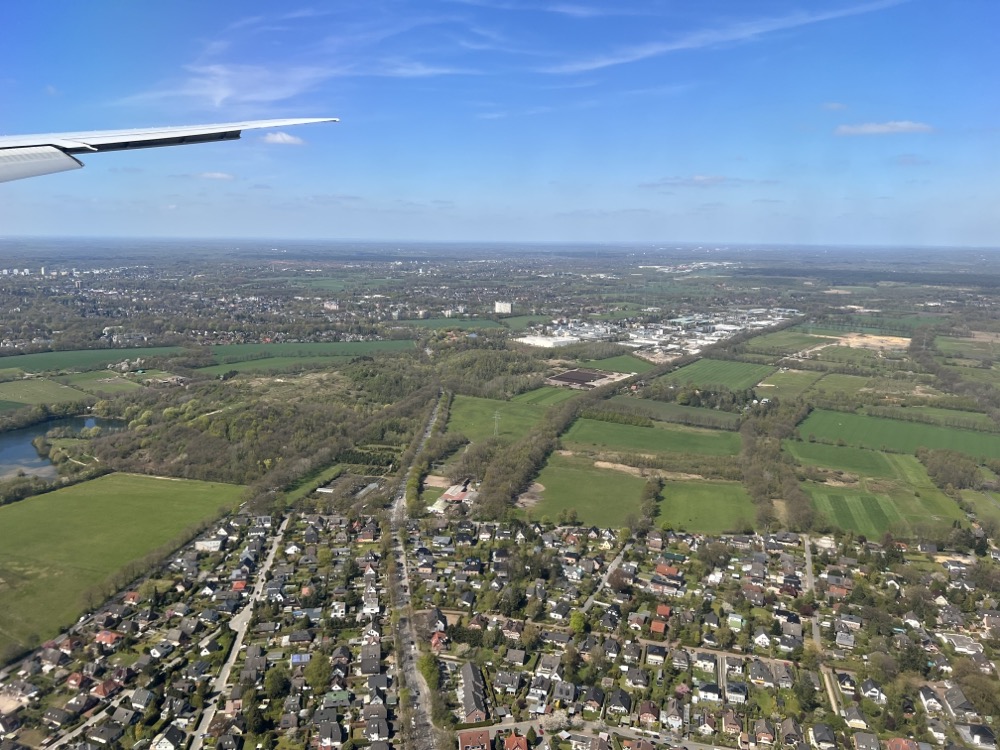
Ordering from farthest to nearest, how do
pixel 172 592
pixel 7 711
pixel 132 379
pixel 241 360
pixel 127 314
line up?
pixel 127 314 → pixel 241 360 → pixel 132 379 → pixel 172 592 → pixel 7 711

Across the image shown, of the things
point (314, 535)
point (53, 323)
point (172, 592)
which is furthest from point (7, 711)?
point (53, 323)

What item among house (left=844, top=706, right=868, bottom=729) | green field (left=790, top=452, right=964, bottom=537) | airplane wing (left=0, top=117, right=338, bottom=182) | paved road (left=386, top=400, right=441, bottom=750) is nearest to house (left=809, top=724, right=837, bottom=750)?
house (left=844, top=706, right=868, bottom=729)

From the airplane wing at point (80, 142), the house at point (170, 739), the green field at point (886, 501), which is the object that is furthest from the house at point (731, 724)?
the airplane wing at point (80, 142)

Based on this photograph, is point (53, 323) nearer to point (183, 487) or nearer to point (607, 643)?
point (183, 487)

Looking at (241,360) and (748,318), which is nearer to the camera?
(241,360)

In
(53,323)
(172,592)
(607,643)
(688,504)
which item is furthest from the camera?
(53,323)

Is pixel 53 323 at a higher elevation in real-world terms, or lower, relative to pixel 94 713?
higher

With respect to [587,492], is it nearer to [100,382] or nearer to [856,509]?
[856,509]
